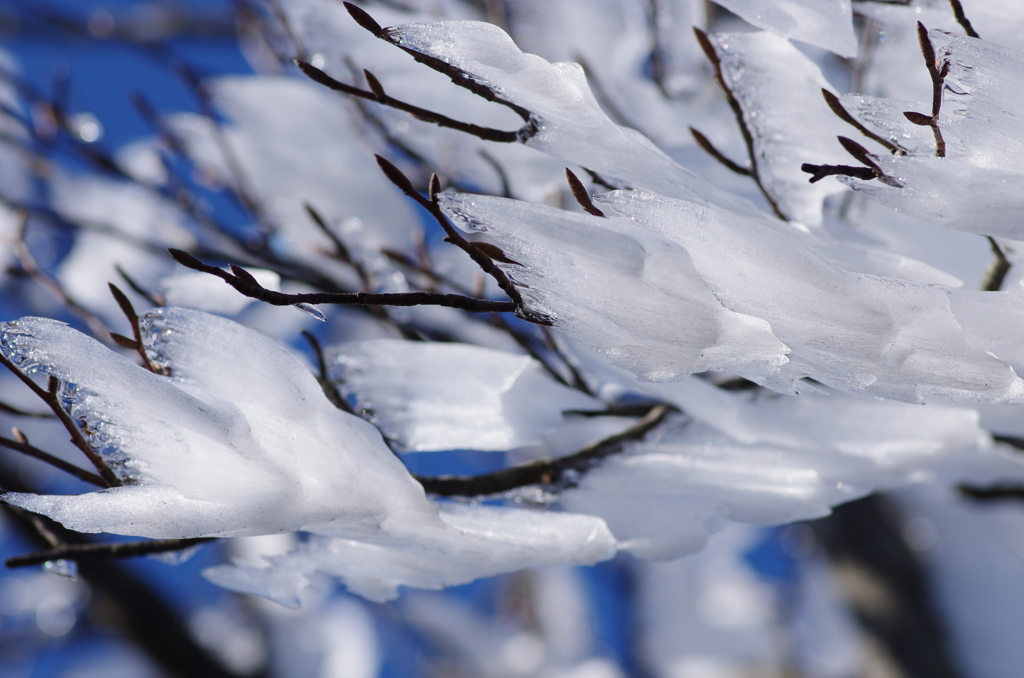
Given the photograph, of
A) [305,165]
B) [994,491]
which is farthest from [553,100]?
[994,491]

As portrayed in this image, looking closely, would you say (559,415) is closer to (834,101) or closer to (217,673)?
(834,101)

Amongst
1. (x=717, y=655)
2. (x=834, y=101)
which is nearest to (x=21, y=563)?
(x=834, y=101)

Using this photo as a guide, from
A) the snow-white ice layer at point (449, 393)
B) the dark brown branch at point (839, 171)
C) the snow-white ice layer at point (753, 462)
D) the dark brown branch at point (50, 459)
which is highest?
the dark brown branch at point (839, 171)

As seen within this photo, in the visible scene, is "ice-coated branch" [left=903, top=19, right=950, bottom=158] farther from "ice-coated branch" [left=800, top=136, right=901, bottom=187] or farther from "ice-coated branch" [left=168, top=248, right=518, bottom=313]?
"ice-coated branch" [left=168, top=248, right=518, bottom=313]

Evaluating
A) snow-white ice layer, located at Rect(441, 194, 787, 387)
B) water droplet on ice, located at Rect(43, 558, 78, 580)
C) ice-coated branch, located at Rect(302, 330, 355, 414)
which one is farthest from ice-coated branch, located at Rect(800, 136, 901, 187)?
water droplet on ice, located at Rect(43, 558, 78, 580)

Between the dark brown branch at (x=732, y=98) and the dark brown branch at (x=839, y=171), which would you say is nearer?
the dark brown branch at (x=839, y=171)

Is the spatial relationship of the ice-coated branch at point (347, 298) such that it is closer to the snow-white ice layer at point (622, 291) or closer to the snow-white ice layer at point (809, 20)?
the snow-white ice layer at point (622, 291)

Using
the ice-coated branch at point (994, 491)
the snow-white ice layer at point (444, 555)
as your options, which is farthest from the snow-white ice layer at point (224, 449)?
the ice-coated branch at point (994, 491)
